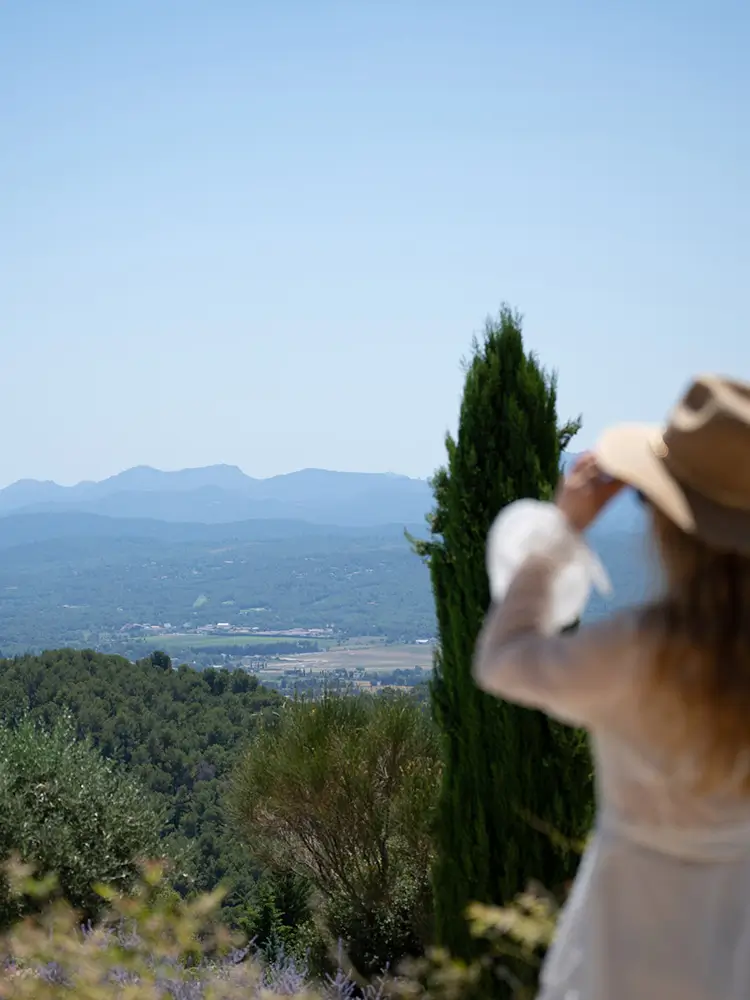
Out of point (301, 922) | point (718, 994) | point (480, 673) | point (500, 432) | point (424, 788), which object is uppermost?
point (500, 432)

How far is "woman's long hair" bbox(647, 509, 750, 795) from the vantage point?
1.75 metres

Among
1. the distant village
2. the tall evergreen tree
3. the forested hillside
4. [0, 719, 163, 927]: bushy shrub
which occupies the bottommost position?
the distant village

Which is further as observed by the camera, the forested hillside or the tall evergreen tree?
the forested hillside

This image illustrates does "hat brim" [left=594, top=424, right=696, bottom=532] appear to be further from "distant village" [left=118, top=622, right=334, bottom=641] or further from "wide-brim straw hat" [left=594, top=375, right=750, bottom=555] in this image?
"distant village" [left=118, top=622, right=334, bottom=641]

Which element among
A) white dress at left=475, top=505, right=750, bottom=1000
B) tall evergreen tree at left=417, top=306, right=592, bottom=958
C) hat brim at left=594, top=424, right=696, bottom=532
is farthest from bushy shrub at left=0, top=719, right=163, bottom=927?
hat brim at left=594, top=424, right=696, bottom=532

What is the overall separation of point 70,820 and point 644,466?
305 inches

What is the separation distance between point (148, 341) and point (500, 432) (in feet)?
177

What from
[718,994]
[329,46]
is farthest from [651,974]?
[329,46]

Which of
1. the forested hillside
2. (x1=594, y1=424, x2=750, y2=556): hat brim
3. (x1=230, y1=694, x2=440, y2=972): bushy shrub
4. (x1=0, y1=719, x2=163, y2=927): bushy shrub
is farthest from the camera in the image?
the forested hillside

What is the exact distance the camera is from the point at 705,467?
69.6 inches

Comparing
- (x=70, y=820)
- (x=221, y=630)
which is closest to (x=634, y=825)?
(x=70, y=820)

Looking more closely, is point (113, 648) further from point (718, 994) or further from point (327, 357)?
point (718, 994)

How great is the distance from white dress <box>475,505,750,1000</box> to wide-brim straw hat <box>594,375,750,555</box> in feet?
0.59

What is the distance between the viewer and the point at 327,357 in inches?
2256
